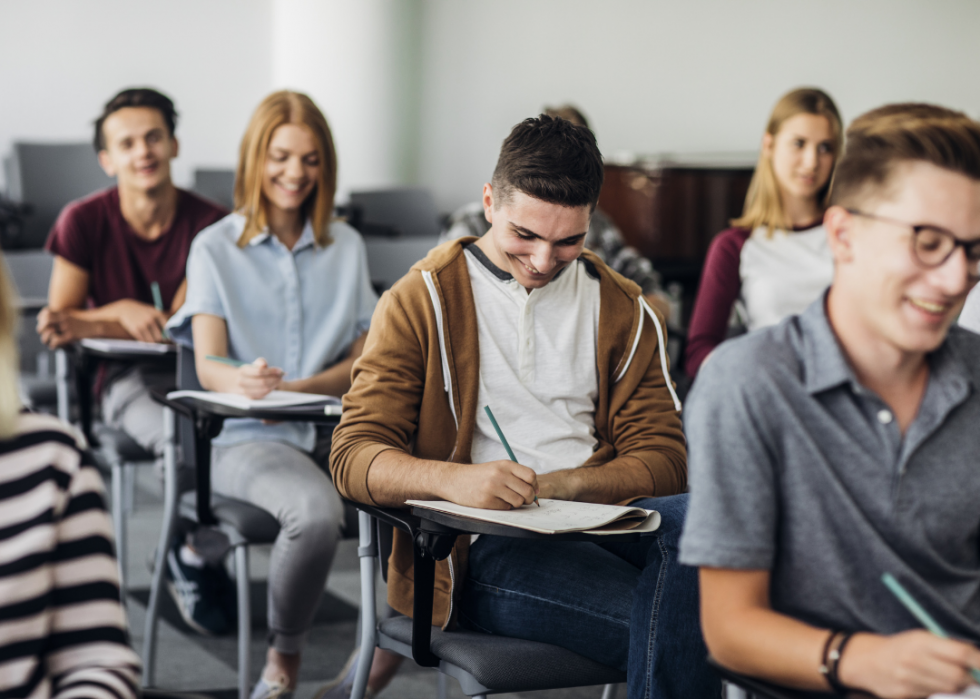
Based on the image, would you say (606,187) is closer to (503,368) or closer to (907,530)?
(503,368)

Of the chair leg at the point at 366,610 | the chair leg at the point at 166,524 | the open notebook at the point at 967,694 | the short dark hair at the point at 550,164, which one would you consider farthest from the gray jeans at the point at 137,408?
the open notebook at the point at 967,694

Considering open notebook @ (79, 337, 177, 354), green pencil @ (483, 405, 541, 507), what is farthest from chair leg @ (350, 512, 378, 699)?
open notebook @ (79, 337, 177, 354)

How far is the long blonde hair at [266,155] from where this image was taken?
2363 mm

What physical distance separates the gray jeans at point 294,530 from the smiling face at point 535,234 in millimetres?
704

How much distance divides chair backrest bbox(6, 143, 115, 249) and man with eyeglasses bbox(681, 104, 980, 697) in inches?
194

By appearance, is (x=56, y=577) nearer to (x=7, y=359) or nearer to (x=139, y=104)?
(x=7, y=359)

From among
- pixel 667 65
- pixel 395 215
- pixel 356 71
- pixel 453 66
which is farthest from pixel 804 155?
pixel 453 66

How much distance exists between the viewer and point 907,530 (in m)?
1.02

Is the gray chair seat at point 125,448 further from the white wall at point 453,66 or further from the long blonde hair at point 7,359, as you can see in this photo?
the white wall at point 453,66

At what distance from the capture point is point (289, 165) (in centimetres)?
236

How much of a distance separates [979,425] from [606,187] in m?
4.22

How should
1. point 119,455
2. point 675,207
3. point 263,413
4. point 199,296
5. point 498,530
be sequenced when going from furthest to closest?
1. point 675,207
2. point 119,455
3. point 199,296
4. point 263,413
5. point 498,530

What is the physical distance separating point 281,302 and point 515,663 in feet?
3.99

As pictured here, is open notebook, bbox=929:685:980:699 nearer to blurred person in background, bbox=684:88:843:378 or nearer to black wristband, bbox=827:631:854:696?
black wristband, bbox=827:631:854:696
